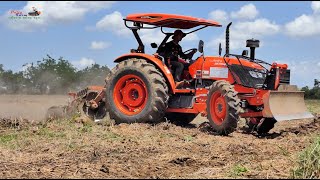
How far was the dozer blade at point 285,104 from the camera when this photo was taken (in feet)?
28.1

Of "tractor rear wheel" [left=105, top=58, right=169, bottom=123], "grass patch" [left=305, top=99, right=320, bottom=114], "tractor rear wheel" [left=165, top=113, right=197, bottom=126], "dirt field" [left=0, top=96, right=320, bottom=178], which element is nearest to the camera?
"dirt field" [left=0, top=96, right=320, bottom=178]

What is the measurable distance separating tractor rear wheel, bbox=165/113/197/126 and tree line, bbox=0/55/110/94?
21.7 feet

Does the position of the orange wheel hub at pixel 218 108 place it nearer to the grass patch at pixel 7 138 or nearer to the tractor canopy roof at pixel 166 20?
the tractor canopy roof at pixel 166 20

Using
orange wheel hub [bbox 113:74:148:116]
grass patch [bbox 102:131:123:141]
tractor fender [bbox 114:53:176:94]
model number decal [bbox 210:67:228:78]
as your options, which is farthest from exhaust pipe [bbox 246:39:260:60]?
grass patch [bbox 102:131:123:141]

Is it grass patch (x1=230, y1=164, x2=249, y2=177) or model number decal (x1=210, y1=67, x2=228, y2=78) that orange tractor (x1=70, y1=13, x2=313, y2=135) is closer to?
model number decal (x1=210, y1=67, x2=228, y2=78)

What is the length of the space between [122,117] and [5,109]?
4261mm

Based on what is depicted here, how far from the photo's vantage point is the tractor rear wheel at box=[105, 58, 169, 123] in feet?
31.4

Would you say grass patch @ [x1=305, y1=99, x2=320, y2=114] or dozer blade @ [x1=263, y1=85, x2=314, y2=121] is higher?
dozer blade @ [x1=263, y1=85, x2=314, y2=121]

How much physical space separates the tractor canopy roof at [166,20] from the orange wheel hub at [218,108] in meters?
1.88

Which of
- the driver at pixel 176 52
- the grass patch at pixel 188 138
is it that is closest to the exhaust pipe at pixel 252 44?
the driver at pixel 176 52

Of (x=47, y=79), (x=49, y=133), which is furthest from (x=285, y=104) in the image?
(x=47, y=79)

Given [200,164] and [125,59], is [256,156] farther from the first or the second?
[125,59]

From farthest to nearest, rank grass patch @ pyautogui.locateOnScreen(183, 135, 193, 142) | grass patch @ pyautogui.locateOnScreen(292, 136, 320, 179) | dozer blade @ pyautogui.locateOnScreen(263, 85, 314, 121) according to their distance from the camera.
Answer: dozer blade @ pyautogui.locateOnScreen(263, 85, 314, 121) → grass patch @ pyautogui.locateOnScreen(183, 135, 193, 142) → grass patch @ pyautogui.locateOnScreen(292, 136, 320, 179)

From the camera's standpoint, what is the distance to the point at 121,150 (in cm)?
624
